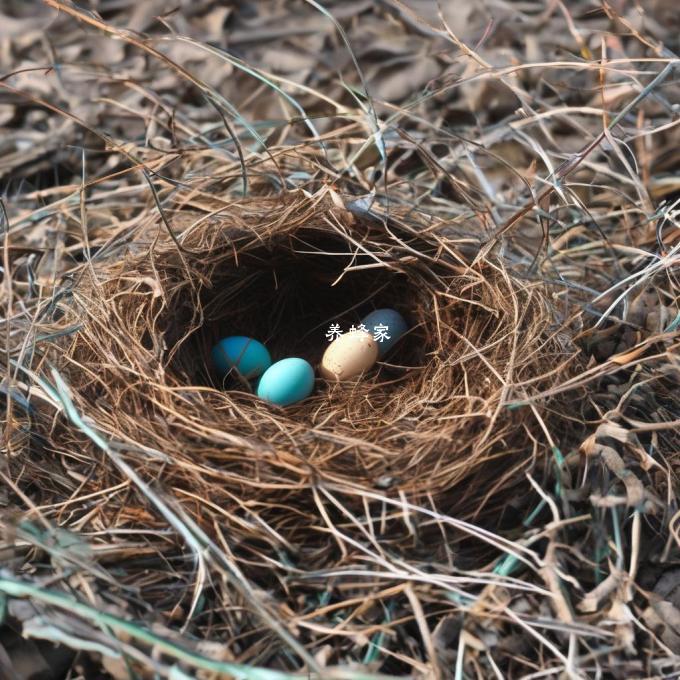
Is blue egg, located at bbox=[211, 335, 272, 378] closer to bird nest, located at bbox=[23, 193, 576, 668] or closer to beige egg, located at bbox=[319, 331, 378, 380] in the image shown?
bird nest, located at bbox=[23, 193, 576, 668]

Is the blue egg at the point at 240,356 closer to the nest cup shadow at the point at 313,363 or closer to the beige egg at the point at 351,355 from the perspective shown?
the nest cup shadow at the point at 313,363

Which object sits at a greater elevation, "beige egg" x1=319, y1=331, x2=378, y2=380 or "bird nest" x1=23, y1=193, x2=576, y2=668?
"bird nest" x1=23, y1=193, x2=576, y2=668

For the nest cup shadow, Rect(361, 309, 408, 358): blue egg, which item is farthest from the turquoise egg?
Rect(361, 309, 408, 358): blue egg

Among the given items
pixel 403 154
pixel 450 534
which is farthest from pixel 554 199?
pixel 450 534

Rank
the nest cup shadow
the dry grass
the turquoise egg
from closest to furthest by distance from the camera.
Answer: the dry grass
the nest cup shadow
the turquoise egg

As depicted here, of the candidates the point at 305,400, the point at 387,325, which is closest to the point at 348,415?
the point at 305,400

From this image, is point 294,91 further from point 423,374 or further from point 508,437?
point 508,437
